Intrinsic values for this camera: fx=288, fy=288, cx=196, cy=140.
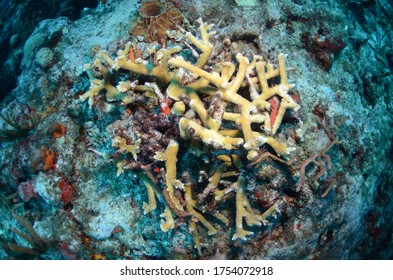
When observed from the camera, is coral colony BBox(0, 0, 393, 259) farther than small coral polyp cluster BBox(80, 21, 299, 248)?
Yes

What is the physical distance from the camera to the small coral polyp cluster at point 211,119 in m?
2.27

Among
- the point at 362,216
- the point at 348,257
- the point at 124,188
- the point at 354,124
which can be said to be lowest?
the point at 348,257

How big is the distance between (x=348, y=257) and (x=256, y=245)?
1409 millimetres

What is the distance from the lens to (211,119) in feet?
7.32

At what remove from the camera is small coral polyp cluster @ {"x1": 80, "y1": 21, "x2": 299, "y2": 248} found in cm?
227

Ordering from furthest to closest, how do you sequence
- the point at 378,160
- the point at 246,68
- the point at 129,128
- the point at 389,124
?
the point at 389,124
the point at 378,160
the point at 129,128
the point at 246,68

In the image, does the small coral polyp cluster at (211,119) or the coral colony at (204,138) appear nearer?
the small coral polyp cluster at (211,119)

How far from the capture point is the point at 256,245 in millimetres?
2891

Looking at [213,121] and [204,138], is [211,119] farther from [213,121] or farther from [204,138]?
[204,138]

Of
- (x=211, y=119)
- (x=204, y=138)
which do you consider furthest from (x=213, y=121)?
(x=204, y=138)

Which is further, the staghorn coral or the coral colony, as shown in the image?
the coral colony

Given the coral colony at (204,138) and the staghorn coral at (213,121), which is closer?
the staghorn coral at (213,121)

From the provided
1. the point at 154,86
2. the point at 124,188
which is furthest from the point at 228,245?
the point at 154,86

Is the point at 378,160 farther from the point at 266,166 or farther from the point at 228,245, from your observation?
the point at 228,245
